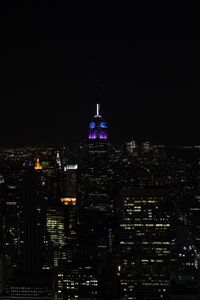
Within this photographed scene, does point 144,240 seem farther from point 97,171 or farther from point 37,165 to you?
point 97,171

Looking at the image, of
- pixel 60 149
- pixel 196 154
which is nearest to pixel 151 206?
pixel 196 154

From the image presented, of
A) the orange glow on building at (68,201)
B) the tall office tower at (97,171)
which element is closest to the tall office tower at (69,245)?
the orange glow on building at (68,201)

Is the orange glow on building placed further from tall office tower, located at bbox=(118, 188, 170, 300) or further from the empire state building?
tall office tower, located at bbox=(118, 188, 170, 300)

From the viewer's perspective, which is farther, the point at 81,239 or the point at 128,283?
the point at 81,239

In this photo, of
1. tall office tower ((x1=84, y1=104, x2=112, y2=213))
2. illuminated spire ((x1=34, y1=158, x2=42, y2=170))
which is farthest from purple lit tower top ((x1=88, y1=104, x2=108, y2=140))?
illuminated spire ((x1=34, y1=158, x2=42, y2=170))

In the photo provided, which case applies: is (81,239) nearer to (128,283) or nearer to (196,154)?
(128,283)

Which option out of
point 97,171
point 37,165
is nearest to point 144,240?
point 37,165
